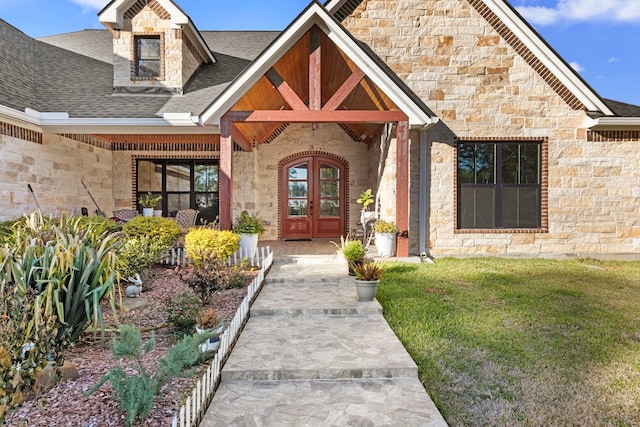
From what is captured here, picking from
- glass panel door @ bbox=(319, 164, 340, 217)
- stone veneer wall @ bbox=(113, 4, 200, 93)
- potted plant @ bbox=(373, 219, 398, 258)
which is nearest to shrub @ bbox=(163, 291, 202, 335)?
potted plant @ bbox=(373, 219, 398, 258)

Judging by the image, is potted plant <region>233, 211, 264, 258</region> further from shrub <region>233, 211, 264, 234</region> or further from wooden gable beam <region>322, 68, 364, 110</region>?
wooden gable beam <region>322, 68, 364, 110</region>

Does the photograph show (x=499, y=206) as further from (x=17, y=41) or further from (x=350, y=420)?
(x=17, y=41)

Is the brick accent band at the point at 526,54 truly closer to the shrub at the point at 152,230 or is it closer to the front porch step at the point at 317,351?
the front porch step at the point at 317,351

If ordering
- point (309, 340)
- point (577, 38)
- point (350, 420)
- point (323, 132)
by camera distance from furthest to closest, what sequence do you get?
point (577, 38)
point (323, 132)
point (309, 340)
point (350, 420)

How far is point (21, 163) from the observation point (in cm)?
786

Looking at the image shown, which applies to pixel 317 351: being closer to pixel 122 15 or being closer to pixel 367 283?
pixel 367 283

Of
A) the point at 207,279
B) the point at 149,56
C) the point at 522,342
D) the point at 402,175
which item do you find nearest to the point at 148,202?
the point at 149,56

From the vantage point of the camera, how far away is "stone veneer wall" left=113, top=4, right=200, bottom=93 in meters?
9.27

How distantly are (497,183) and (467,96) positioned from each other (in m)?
2.06

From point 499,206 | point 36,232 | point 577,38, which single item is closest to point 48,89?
point 36,232

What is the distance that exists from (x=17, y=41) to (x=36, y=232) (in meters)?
9.00

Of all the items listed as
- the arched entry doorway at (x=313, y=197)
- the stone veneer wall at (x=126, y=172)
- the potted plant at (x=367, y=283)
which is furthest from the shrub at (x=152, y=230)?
the arched entry doorway at (x=313, y=197)

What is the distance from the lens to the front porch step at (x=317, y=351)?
3199 millimetres

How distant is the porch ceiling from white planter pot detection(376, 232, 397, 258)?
2526 millimetres
